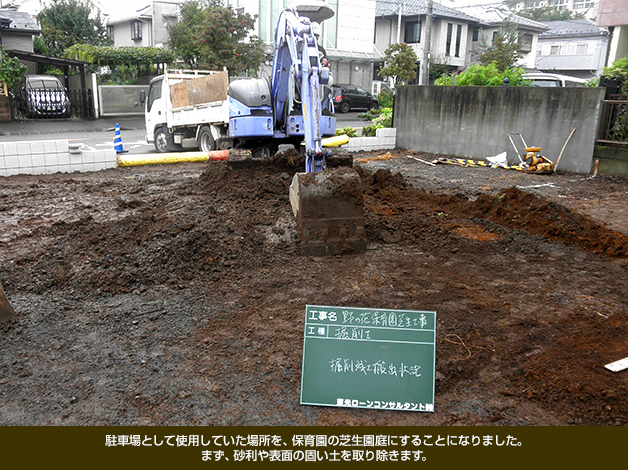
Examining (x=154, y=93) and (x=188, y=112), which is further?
(x=154, y=93)

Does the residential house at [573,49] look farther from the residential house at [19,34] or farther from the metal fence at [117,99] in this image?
the residential house at [19,34]

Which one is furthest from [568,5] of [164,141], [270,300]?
[270,300]

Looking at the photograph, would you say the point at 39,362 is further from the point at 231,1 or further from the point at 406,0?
the point at 406,0

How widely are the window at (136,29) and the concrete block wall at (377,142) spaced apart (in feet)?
92.2

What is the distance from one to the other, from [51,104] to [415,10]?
25189 mm

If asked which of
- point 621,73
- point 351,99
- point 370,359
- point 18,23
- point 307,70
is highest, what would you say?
point 18,23

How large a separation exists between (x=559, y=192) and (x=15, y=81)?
21127mm

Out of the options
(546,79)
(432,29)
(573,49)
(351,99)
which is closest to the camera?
(546,79)

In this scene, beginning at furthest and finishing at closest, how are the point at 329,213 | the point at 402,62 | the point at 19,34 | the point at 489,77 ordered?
the point at 402,62
the point at 19,34
the point at 489,77
the point at 329,213

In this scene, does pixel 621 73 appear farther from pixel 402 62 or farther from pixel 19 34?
pixel 19 34

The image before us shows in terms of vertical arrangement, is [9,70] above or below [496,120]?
above

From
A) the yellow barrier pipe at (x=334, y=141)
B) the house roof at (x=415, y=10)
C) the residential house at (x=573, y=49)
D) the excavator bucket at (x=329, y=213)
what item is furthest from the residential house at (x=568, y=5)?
the excavator bucket at (x=329, y=213)

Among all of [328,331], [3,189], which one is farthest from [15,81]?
[328,331]

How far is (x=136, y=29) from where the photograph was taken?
3641 centimetres
